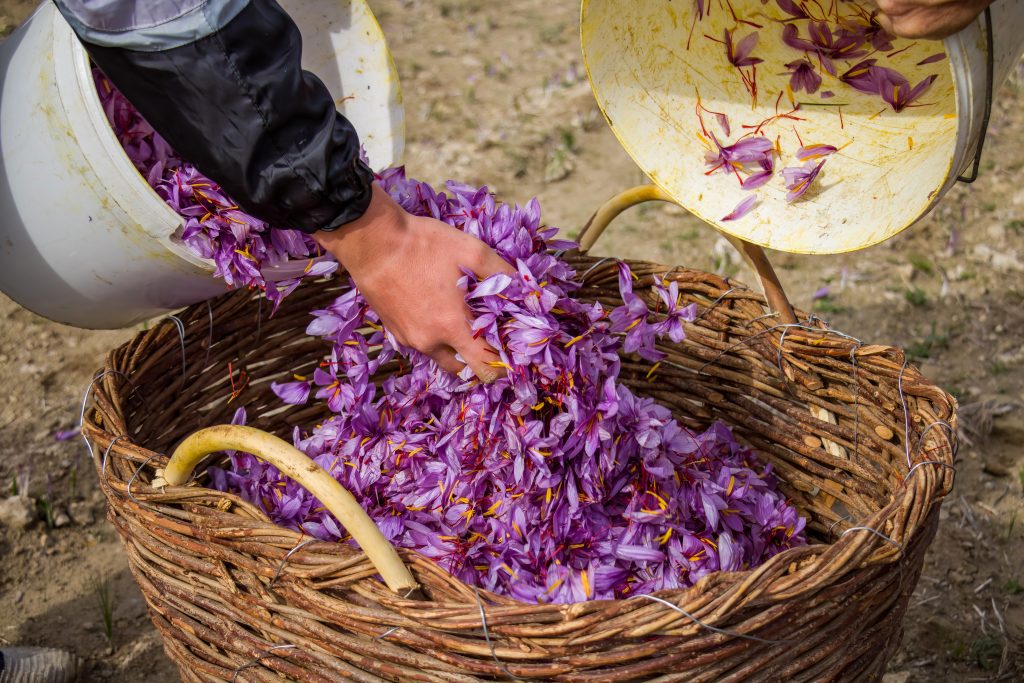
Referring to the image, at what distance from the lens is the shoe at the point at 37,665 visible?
205cm

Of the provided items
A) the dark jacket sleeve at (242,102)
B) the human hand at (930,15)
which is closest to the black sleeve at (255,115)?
the dark jacket sleeve at (242,102)

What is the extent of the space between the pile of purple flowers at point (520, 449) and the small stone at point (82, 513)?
757 millimetres

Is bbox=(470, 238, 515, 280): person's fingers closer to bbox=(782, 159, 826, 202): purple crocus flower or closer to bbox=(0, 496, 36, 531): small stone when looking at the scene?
bbox=(782, 159, 826, 202): purple crocus flower

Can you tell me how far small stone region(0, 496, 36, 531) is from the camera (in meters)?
2.54

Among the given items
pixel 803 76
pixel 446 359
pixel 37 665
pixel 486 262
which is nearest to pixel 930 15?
pixel 803 76

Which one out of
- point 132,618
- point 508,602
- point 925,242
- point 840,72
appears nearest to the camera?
point 508,602

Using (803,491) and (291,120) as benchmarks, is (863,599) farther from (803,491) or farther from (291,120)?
(291,120)

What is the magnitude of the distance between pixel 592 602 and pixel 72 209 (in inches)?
47.7

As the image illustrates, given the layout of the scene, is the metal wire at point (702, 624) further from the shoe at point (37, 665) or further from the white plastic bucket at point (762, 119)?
the shoe at point (37, 665)

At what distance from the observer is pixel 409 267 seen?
5.18 feet

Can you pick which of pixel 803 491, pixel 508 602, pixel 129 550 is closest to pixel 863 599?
pixel 508 602

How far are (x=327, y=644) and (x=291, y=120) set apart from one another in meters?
0.80

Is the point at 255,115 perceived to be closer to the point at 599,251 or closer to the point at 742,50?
the point at 742,50

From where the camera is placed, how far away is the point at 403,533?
75.2 inches
